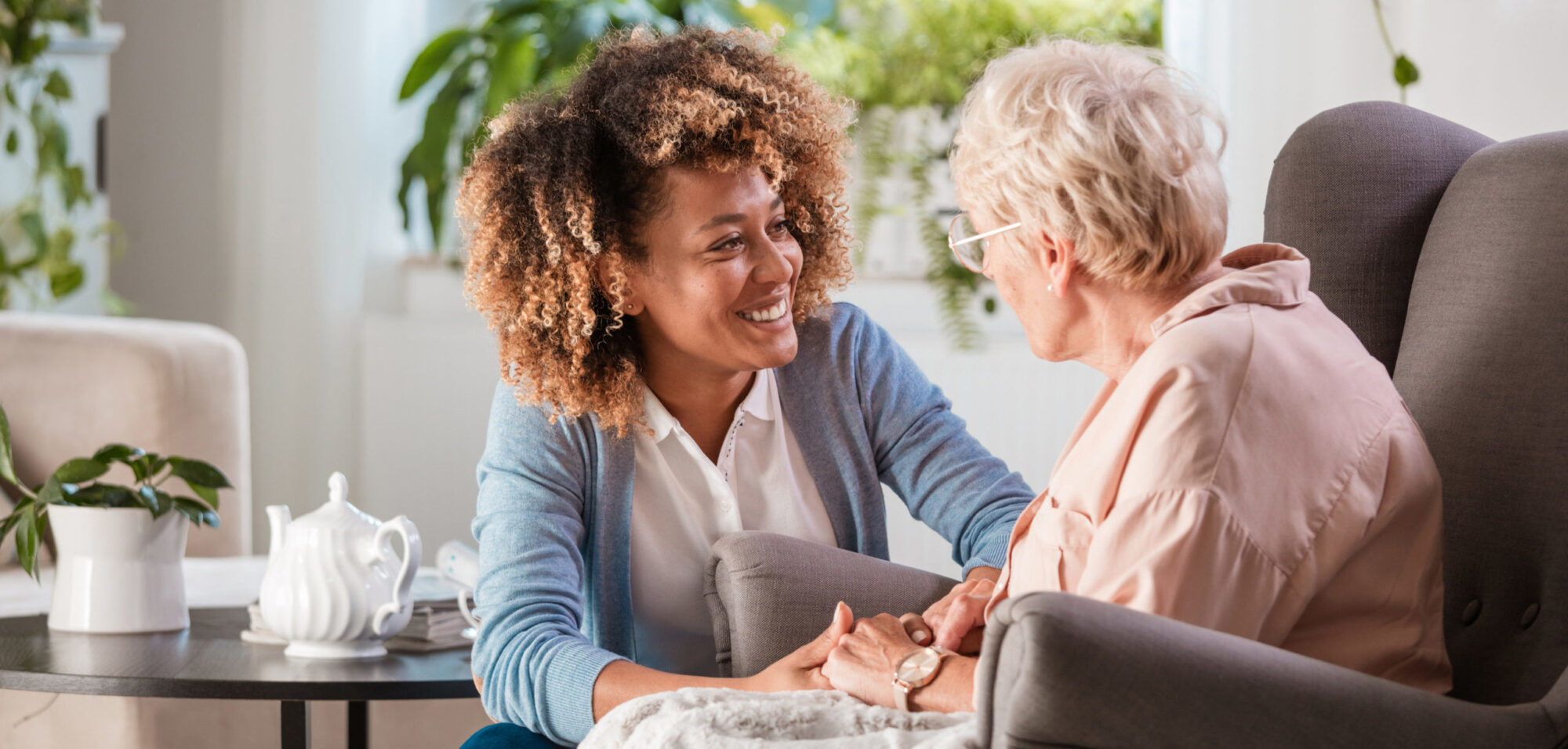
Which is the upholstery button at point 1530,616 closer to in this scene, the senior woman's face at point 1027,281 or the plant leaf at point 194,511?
the senior woman's face at point 1027,281

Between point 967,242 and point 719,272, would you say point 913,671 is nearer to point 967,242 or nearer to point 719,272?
point 967,242

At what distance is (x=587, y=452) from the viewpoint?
4.86 feet

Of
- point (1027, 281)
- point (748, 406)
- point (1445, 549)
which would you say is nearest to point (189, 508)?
point (748, 406)

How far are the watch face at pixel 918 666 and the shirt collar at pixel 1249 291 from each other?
332mm

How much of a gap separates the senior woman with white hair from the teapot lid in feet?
2.14

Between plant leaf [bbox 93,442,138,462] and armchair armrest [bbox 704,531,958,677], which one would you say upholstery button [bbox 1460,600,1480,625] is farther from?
plant leaf [bbox 93,442,138,462]

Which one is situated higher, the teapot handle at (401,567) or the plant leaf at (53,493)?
the plant leaf at (53,493)

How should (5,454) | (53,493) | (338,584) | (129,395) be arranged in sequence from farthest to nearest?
(129,395) < (5,454) < (53,493) < (338,584)

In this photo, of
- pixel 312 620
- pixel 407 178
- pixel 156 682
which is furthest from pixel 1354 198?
pixel 407 178

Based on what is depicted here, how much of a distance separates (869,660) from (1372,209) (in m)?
0.71

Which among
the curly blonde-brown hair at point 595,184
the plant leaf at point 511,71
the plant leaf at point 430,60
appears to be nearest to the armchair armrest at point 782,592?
the curly blonde-brown hair at point 595,184

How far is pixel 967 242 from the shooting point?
1.24 metres

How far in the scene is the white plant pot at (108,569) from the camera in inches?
64.7

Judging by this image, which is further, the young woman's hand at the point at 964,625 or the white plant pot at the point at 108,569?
the white plant pot at the point at 108,569
